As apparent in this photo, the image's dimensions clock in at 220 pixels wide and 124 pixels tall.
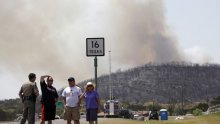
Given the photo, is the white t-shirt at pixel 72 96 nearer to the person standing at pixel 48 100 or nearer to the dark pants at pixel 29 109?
the person standing at pixel 48 100

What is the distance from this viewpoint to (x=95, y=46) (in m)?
20.5

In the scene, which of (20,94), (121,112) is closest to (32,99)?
(20,94)

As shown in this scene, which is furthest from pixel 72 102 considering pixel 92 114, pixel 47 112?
pixel 47 112

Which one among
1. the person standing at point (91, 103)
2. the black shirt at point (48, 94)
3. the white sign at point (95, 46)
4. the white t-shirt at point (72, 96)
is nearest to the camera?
the white sign at point (95, 46)

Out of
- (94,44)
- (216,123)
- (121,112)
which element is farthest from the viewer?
(121,112)

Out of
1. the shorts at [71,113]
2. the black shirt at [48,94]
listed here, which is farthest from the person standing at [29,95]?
the shorts at [71,113]

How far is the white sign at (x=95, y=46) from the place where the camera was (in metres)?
20.4

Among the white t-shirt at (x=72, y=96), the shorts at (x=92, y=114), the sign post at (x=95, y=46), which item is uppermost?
the sign post at (x=95, y=46)

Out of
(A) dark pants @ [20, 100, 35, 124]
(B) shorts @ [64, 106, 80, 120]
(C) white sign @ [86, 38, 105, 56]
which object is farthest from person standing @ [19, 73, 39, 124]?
(C) white sign @ [86, 38, 105, 56]

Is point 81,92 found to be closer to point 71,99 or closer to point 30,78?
point 71,99

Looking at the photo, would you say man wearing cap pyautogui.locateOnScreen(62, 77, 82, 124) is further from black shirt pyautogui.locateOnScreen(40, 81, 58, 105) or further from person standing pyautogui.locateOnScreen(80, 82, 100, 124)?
black shirt pyautogui.locateOnScreen(40, 81, 58, 105)

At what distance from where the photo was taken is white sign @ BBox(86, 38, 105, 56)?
67.0 feet

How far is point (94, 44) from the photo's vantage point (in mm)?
20562

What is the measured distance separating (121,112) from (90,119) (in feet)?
185
